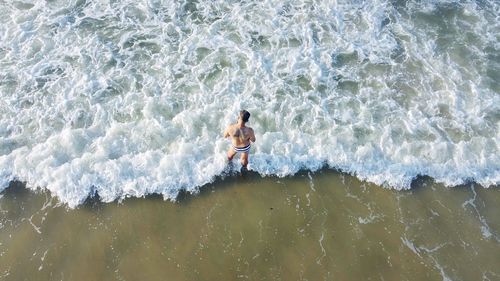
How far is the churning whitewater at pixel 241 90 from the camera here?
1036cm

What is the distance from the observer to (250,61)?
501 inches

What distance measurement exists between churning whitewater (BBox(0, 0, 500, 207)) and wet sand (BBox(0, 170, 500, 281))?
0.44 m

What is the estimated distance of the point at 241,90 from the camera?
12031mm

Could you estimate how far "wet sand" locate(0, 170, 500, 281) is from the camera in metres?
8.71

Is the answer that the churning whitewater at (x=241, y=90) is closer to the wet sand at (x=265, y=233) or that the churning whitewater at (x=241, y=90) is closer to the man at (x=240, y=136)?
the wet sand at (x=265, y=233)

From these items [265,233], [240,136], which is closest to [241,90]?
[240,136]

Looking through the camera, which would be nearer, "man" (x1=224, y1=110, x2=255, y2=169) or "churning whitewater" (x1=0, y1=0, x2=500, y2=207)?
"man" (x1=224, y1=110, x2=255, y2=169)

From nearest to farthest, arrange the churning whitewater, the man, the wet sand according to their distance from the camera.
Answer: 1. the wet sand
2. the man
3. the churning whitewater

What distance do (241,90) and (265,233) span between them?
14.5 ft

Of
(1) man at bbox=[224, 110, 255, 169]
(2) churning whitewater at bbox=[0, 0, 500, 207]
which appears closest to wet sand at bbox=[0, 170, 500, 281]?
(2) churning whitewater at bbox=[0, 0, 500, 207]

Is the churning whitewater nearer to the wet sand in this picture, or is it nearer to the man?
the wet sand

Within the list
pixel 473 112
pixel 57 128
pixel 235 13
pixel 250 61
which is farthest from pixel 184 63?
pixel 473 112

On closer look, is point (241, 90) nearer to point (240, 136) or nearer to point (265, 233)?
point (240, 136)

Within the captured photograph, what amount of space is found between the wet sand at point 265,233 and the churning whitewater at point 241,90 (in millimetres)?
443
